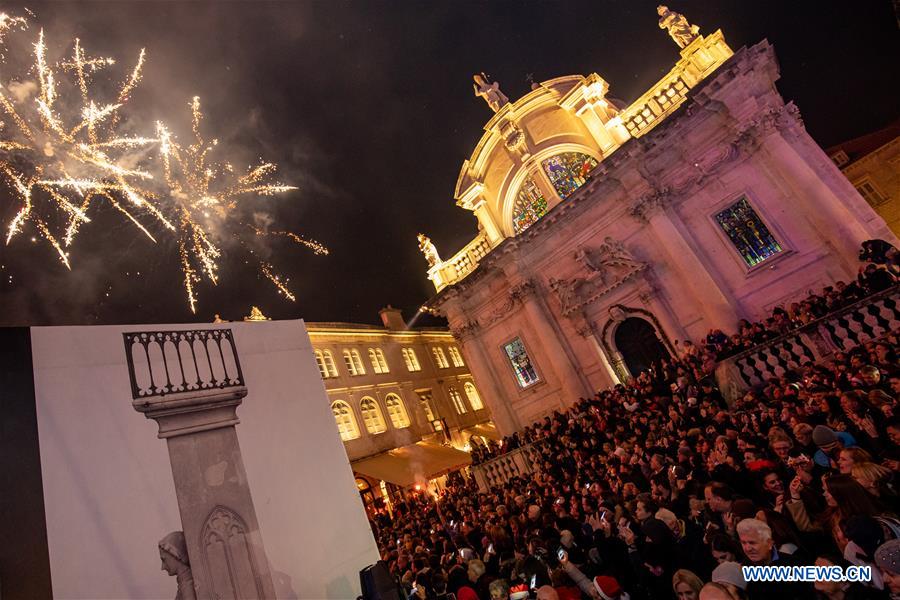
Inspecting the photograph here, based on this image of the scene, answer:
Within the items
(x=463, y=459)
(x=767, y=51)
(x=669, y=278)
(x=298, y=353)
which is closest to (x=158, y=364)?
(x=298, y=353)

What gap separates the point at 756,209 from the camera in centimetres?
1703

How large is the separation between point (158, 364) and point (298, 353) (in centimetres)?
210

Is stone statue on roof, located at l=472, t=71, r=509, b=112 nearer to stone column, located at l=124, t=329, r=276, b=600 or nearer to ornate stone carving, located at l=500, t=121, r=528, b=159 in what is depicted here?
ornate stone carving, located at l=500, t=121, r=528, b=159

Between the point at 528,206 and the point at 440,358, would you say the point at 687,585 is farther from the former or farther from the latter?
the point at 440,358

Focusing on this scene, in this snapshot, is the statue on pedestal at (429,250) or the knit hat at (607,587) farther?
the statue on pedestal at (429,250)

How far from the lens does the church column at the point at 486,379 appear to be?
78.8 ft

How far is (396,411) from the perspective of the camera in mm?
32781

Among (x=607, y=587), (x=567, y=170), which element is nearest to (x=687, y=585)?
(x=607, y=587)

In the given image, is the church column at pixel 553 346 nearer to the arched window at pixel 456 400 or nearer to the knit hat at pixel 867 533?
the arched window at pixel 456 400

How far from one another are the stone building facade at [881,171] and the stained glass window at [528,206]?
25342mm

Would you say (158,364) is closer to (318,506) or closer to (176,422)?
(176,422)

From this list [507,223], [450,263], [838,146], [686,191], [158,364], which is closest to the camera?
[158,364]

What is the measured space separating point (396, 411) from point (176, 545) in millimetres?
27549

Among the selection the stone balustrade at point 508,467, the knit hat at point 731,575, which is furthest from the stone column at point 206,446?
the stone balustrade at point 508,467
